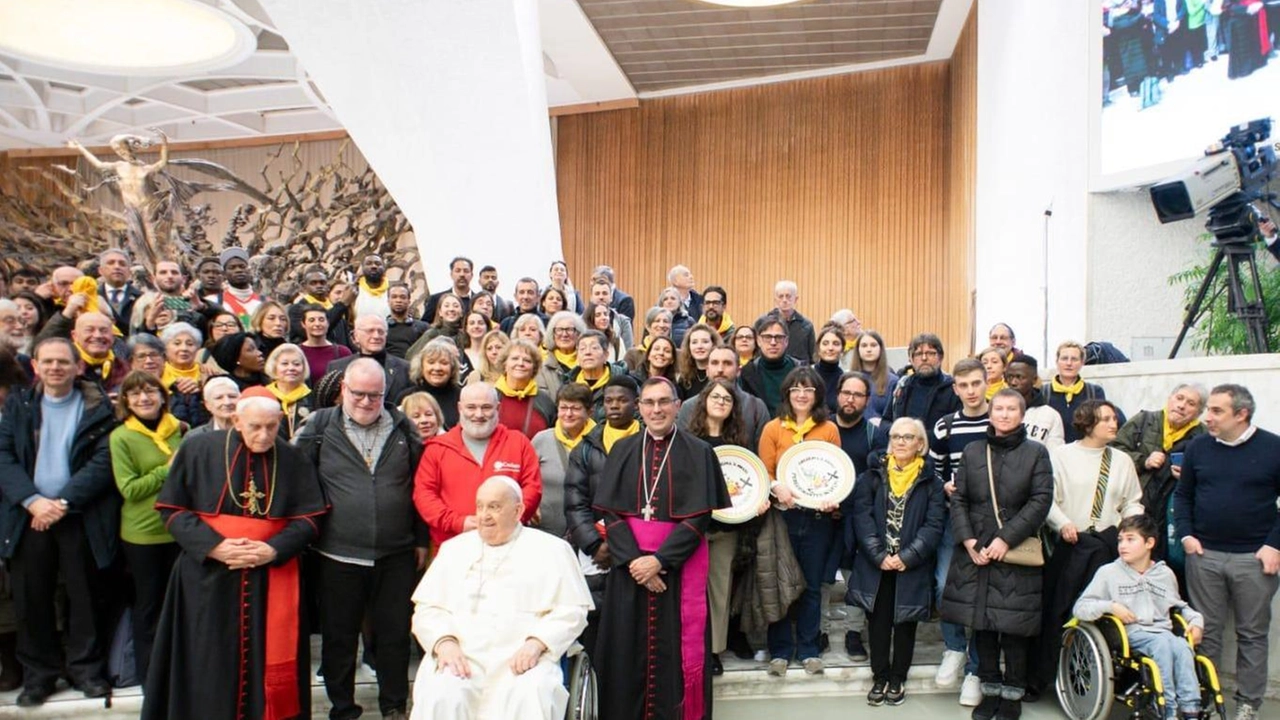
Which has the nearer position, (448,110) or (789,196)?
(448,110)

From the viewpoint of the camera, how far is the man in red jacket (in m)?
4.10

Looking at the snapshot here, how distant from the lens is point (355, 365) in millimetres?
4109

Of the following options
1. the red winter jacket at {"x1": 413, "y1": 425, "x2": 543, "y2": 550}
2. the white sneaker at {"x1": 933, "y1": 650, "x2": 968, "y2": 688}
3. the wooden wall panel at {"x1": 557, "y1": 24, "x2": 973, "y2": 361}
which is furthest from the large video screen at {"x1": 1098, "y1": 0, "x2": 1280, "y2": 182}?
the red winter jacket at {"x1": 413, "y1": 425, "x2": 543, "y2": 550}

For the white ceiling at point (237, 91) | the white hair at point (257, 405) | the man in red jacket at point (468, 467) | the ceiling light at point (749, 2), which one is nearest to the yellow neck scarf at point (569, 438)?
the man in red jacket at point (468, 467)

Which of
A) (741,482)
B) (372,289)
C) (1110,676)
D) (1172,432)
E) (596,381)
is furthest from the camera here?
(372,289)

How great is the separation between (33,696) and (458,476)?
2.24m

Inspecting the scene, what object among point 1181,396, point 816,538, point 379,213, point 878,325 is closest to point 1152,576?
point 1181,396

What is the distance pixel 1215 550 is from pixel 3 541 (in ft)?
19.0

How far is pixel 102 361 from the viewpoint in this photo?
491 centimetres

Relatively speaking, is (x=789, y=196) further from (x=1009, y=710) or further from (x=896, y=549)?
(x=1009, y=710)

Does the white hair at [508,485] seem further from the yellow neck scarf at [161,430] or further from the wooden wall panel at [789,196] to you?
the wooden wall panel at [789,196]

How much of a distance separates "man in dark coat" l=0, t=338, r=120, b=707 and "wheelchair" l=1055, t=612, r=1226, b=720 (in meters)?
4.56

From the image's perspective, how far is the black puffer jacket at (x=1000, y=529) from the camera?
4293 millimetres

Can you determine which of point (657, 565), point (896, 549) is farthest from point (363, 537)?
point (896, 549)
